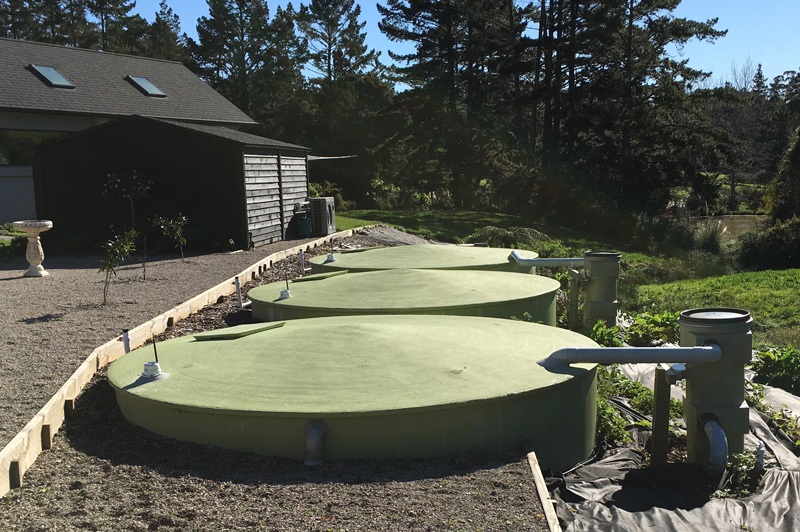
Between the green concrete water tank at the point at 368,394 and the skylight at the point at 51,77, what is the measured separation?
1728cm

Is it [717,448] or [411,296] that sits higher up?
[411,296]

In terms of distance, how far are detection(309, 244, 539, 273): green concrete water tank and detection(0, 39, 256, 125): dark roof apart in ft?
38.4

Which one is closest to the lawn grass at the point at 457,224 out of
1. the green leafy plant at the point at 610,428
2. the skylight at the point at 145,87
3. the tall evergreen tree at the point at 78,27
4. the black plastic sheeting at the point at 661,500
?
the skylight at the point at 145,87

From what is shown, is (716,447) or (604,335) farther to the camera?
(604,335)

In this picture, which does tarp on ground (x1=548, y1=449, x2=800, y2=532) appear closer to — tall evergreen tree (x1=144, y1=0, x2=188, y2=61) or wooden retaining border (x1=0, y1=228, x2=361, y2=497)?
wooden retaining border (x1=0, y1=228, x2=361, y2=497)

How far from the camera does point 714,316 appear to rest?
4.93m

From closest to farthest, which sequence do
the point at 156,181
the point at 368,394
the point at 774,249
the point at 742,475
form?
the point at 368,394, the point at 742,475, the point at 156,181, the point at 774,249

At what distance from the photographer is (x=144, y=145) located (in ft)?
53.8

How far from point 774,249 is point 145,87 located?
18794 millimetres

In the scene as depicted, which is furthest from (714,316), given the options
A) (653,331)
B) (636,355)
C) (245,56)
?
(245,56)

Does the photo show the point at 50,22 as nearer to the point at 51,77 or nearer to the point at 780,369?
the point at 51,77

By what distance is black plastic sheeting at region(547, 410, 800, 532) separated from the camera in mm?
3727

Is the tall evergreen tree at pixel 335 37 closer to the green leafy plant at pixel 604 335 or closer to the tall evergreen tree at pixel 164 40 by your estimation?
the tall evergreen tree at pixel 164 40

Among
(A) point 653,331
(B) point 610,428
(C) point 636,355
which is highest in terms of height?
(C) point 636,355
